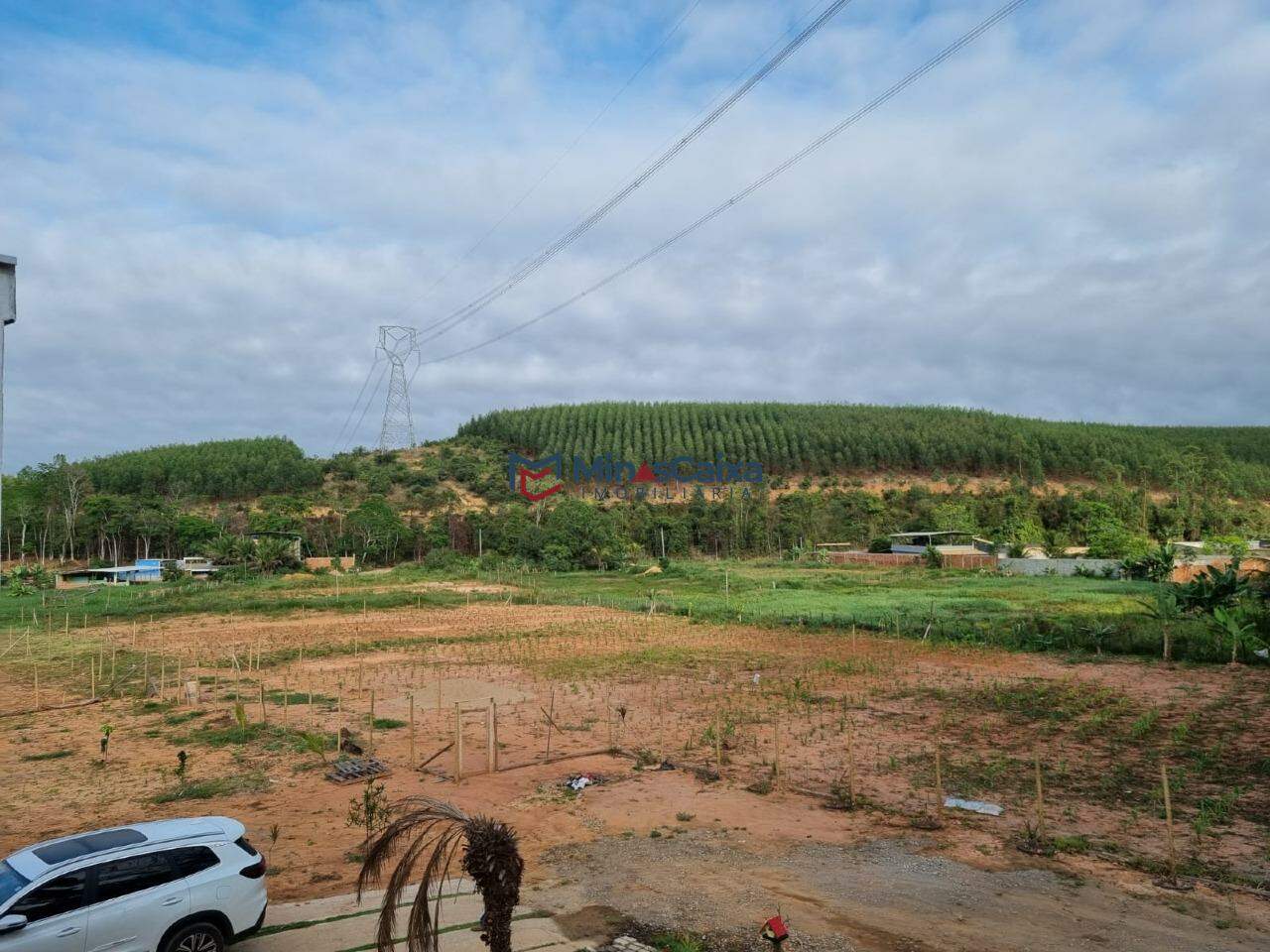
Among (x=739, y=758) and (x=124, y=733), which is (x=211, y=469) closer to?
(x=124, y=733)

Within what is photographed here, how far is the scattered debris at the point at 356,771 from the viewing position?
13461 mm

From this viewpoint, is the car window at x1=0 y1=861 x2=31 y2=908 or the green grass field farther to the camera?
the green grass field

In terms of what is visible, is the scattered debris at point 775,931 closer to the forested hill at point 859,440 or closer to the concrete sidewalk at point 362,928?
the concrete sidewalk at point 362,928

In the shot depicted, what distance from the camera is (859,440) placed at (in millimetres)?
107812

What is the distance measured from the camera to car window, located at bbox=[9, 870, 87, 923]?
6.36m

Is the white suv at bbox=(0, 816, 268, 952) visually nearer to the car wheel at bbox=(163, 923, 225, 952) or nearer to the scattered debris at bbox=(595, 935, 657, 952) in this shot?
the car wheel at bbox=(163, 923, 225, 952)

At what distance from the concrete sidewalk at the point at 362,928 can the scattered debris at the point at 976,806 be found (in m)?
6.22

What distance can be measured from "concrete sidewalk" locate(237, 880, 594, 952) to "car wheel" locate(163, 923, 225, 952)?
1.17 feet

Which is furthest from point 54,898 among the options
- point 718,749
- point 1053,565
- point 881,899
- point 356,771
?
point 1053,565

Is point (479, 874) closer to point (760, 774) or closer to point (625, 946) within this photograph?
point (625, 946)

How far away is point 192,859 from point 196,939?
64 centimetres

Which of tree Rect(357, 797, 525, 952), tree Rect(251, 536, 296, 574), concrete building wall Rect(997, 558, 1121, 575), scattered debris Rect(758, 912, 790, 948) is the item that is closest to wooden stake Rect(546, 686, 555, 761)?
scattered debris Rect(758, 912, 790, 948)

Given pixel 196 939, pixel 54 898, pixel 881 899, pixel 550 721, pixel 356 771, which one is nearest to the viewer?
pixel 54 898

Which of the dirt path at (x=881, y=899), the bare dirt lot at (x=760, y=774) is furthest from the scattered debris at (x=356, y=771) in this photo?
the dirt path at (x=881, y=899)
